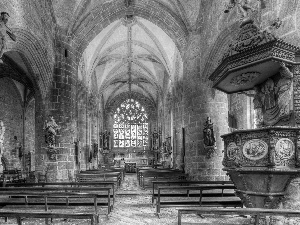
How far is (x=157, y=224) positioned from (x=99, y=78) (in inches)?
734

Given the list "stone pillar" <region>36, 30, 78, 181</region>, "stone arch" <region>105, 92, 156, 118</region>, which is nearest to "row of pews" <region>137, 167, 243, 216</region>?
"stone pillar" <region>36, 30, 78, 181</region>

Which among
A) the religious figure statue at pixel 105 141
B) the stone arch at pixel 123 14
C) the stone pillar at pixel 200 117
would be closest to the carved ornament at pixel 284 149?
the stone pillar at pixel 200 117

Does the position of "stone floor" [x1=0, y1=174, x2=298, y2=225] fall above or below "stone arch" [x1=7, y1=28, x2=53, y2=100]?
below

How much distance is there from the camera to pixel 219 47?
1114 centimetres

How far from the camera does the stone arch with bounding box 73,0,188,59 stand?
13.4 meters

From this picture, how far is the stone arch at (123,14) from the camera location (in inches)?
529

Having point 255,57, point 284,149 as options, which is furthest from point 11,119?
point 284,149

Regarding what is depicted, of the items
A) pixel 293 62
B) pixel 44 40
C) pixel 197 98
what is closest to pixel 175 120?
pixel 197 98

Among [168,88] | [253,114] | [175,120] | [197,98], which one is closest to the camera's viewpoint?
[197,98]

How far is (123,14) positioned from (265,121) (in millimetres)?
9417

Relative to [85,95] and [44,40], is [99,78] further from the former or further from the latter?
[44,40]

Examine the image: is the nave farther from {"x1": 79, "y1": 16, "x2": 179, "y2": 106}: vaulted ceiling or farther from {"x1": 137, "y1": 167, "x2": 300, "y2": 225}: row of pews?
{"x1": 79, "y1": 16, "x2": 179, "y2": 106}: vaulted ceiling

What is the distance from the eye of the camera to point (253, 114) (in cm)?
1352

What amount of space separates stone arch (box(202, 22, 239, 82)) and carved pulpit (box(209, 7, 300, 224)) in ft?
11.2
